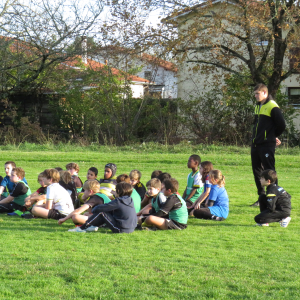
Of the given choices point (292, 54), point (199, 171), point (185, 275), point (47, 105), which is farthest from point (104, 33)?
point (185, 275)

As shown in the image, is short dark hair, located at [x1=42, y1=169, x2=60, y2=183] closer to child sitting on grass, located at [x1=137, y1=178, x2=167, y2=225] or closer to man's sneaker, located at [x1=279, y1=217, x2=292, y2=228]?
child sitting on grass, located at [x1=137, y1=178, x2=167, y2=225]

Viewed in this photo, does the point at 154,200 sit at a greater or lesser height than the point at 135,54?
lesser

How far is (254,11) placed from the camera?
20.4m

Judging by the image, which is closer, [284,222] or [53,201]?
[284,222]

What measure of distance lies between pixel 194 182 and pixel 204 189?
2.06 feet

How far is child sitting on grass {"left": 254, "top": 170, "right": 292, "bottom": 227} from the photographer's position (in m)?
7.12

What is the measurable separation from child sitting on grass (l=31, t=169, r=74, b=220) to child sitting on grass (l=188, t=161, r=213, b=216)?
2.28 metres

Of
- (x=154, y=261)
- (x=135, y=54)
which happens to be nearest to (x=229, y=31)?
(x=135, y=54)

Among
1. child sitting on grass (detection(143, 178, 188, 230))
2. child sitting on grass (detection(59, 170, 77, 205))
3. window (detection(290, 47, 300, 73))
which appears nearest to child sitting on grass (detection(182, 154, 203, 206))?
child sitting on grass (detection(143, 178, 188, 230))

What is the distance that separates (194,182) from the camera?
9016mm

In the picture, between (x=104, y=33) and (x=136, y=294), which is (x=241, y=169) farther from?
(x=136, y=294)

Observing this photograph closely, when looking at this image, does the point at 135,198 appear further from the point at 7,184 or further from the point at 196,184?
the point at 7,184

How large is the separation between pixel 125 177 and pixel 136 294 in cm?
408

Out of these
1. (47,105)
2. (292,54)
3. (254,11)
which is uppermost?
(254,11)
